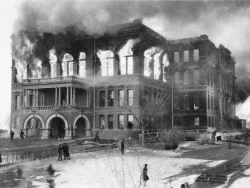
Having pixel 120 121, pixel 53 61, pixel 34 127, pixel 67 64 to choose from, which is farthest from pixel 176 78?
pixel 34 127

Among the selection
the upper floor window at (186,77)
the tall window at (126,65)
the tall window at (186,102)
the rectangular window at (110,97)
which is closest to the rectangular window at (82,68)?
the rectangular window at (110,97)

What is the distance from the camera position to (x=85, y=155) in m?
31.9

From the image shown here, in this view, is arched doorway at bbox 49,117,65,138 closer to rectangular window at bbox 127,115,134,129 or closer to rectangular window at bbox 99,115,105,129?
rectangular window at bbox 99,115,105,129

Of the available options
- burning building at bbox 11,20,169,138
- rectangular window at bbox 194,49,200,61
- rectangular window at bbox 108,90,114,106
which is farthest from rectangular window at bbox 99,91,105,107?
rectangular window at bbox 194,49,200,61

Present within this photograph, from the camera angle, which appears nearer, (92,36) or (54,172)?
→ (54,172)

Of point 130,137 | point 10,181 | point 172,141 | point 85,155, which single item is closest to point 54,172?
point 10,181

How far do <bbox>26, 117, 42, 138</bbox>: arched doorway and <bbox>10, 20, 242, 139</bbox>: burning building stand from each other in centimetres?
14

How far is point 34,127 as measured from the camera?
Result: 4778cm

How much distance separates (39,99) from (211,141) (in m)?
25.5

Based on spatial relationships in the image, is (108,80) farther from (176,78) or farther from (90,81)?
(176,78)

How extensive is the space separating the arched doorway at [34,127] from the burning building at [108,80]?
142mm

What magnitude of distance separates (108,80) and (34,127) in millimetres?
11967

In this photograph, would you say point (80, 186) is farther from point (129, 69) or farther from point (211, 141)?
point (129, 69)

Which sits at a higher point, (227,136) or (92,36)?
(92,36)
